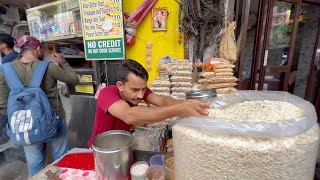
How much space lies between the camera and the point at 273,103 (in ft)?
2.44

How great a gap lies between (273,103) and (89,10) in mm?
2461

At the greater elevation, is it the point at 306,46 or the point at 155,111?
the point at 306,46

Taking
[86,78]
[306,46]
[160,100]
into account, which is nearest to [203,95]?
[160,100]

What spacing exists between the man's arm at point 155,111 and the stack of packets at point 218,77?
116 centimetres

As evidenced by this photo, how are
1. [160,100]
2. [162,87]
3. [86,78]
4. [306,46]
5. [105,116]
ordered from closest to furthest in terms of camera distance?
[105,116] < [160,100] < [162,87] < [86,78] < [306,46]

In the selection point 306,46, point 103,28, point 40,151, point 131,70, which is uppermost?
point 103,28

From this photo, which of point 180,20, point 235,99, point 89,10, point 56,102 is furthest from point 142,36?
point 235,99

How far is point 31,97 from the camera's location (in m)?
1.69

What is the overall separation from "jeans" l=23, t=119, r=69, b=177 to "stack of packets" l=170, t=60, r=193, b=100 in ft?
4.83

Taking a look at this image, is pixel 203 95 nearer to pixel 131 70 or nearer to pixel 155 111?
pixel 155 111

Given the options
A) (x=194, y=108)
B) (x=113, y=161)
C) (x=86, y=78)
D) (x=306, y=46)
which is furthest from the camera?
(x=306, y=46)

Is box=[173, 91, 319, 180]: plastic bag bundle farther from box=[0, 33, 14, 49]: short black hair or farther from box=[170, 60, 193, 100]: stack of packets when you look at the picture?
box=[0, 33, 14, 49]: short black hair

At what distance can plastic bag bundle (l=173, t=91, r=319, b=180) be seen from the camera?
509 millimetres

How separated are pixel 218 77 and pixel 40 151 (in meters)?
2.17
